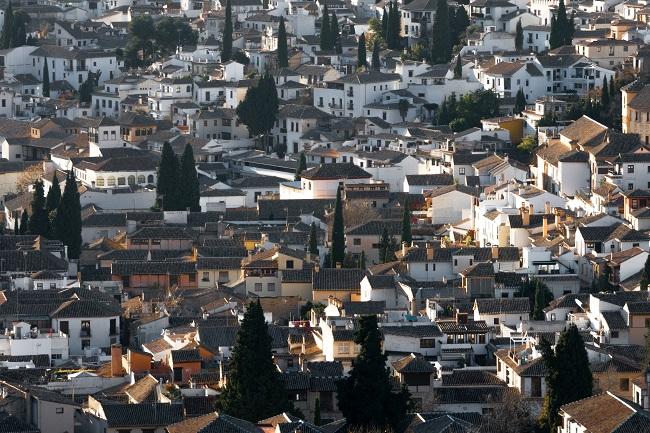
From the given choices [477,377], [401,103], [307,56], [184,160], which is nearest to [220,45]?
[307,56]

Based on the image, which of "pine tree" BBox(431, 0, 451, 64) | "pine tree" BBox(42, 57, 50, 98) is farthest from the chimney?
"pine tree" BBox(42, 57, 50, 98)

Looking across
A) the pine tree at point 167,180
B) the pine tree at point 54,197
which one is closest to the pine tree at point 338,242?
the pine tree at point 167,180

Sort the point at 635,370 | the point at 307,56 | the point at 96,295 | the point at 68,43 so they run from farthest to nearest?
1. the point at 68,43
2. the point at 307,56
3. the point at 96,295
4. the point at 635,370

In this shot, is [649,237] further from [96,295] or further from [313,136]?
[313,136]

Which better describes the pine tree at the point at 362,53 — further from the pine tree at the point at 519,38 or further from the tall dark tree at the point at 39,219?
the tall dark tree at the point at 39,219

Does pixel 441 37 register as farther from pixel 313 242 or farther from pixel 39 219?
pixel 313 242

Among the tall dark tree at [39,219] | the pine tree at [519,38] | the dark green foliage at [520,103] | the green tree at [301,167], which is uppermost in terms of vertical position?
the pine tree at [519,38]

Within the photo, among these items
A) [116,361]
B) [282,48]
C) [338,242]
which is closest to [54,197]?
[338,242]
